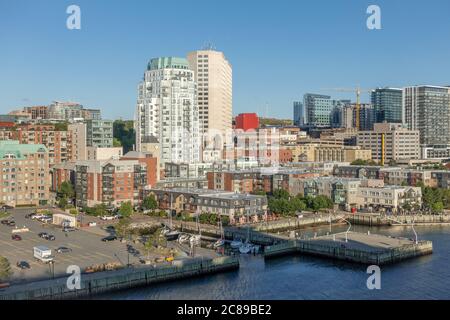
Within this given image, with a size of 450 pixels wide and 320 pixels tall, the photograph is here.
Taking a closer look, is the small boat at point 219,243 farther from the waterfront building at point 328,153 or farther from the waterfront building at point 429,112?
the waterfront building at point 429,112

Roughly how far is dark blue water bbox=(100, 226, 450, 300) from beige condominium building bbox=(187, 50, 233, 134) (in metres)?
43.6

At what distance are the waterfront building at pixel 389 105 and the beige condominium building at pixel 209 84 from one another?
4211 cm

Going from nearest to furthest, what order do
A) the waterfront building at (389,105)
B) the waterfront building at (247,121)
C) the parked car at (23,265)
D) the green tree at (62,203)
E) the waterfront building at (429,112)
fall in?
the parked car at (23,265)
the green tree at (62,203)
the waterfront building at (429,112)
the waterfront building at (247,121)
the waterfront building at (389,105)

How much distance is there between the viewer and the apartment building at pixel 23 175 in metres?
37.3

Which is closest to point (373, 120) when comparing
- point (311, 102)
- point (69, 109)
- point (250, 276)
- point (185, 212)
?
point (311, 102)

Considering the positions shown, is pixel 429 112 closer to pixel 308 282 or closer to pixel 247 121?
pixel 247 121

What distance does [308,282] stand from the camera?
19.2m

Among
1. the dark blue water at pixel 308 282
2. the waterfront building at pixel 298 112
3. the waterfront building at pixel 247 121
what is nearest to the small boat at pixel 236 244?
the dark blue water at pixel 308 282

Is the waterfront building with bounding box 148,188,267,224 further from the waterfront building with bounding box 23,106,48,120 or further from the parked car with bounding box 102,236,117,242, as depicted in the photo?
the waterfront building with bounding box 23,106,48,120

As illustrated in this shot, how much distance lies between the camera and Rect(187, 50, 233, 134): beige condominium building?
6544 cm

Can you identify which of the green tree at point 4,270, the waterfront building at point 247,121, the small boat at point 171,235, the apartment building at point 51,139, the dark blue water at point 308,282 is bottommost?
the dark blue water at point 308,282

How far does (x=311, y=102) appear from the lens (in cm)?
11950

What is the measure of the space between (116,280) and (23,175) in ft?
73.2

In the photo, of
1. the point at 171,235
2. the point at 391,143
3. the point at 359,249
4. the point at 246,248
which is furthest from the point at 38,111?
the point at 359,249
